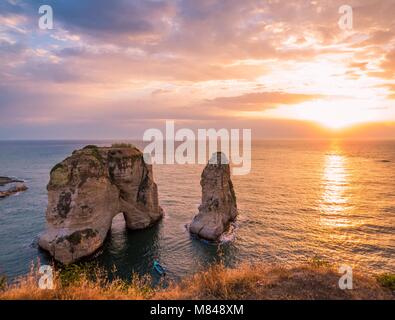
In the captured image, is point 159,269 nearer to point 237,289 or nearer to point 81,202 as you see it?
point 81,202

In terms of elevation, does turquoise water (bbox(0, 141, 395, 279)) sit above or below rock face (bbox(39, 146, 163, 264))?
below

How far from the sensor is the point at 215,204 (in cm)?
4212

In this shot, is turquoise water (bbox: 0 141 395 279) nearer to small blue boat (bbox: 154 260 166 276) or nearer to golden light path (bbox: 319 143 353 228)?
golden light path (bbox: 319 143 353 228)

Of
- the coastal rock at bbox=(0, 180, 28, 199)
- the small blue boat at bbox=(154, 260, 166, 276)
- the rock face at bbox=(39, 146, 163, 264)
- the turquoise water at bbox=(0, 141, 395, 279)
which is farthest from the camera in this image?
the coastal rock at bbox=(0, 180, 28, 199)

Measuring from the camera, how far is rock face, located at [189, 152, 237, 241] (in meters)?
40.2

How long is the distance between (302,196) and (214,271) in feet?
199

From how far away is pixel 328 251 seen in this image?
119 ft

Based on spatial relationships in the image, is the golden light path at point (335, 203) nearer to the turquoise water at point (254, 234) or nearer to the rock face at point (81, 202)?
the turquoise water at point (254, 234)

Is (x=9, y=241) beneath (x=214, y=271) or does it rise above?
beneath

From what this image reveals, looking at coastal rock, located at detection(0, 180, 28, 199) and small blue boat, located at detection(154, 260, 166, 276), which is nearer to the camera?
small blue boat, located at detection(154, 260, 166, 276)

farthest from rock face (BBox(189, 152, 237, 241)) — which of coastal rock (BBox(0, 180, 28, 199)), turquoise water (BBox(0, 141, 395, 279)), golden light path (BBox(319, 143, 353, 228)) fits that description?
coastal rock (BBox(0, 180, 28, 199))

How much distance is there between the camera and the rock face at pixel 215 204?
40.2m
